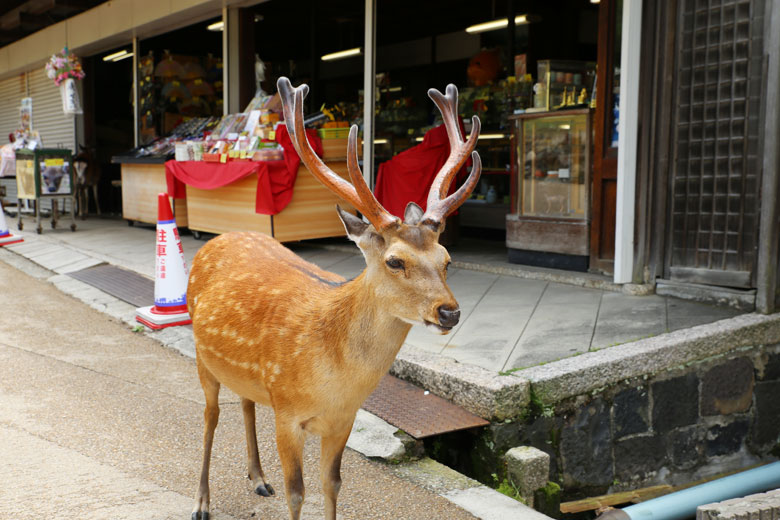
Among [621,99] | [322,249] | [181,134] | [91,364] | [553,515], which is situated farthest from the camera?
[181,134]

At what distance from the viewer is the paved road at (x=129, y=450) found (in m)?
3.12

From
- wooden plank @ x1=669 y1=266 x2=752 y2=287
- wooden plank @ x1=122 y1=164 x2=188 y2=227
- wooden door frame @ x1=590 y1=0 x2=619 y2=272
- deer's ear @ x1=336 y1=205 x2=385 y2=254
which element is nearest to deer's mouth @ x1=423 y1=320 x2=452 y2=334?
deer's ear @ x1=336 y1=205 x2=385 y2=254

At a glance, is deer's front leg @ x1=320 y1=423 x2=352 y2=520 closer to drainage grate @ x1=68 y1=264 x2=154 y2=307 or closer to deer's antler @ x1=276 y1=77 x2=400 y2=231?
deer's antler @ x1=276 y1=77 x2=400 y2=231

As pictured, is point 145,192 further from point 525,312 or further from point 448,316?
point 448,316

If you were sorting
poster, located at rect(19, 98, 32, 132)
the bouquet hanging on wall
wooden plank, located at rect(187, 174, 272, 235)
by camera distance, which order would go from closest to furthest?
1. wooden plank, located at rect(187, 174, 272, 235)
2. the bouquet hanging on wall
3. poster, located at rect(19, 98, 32, 132)

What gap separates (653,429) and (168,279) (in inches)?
157

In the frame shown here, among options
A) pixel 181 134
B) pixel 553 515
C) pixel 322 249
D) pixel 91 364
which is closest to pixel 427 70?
pixel 181 134

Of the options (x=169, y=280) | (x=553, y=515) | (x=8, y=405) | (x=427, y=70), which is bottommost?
(x=553, y=515)

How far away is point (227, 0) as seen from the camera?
33.4 feet

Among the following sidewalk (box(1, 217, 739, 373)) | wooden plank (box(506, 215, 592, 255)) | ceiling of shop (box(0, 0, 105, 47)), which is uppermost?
ceiling of shop (box(0, 0, 105, 47))

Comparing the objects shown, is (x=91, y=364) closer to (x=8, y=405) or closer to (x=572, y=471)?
(x=8, y=405)

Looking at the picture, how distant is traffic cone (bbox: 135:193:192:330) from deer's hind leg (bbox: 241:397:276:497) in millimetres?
3001

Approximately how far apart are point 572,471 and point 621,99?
333cm

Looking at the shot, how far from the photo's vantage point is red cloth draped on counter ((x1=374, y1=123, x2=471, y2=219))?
26.3 ft
